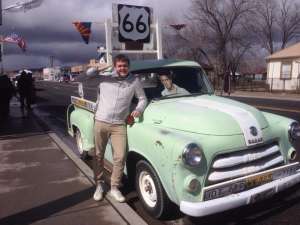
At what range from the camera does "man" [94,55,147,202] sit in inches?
193

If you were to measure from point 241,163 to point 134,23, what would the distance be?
195 inches

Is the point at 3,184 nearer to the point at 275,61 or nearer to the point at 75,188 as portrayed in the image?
the point at 75,188

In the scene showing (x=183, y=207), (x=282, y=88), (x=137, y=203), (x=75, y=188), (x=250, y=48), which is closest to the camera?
(x=183, y=207)

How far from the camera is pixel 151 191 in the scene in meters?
4.63

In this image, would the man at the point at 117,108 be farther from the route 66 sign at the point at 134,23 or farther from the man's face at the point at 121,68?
the route 66 sign at the point at 134,23

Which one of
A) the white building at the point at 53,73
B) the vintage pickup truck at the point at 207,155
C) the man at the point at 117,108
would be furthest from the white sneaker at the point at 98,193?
the white building at the point at 53,73

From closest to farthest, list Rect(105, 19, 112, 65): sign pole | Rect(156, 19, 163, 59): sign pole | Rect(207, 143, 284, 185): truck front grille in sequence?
Rect(207, 143, 284, 185): truck front grille → Rect(105, 19, 112, 65): sign pole → Rect(156, 19, 163, 59): sign pole

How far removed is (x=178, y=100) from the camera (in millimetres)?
5355

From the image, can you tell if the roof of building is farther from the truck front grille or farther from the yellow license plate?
the yellow license plate

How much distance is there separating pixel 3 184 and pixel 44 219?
1.69 metres

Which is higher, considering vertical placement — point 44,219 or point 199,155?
point 199,155

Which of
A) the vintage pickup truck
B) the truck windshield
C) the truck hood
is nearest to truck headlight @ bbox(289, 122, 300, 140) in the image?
the vintage pickup truck

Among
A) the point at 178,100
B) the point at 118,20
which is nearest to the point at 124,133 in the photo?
the point at 178,100

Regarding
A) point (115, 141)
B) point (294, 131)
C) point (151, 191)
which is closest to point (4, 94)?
point (115, 141)
